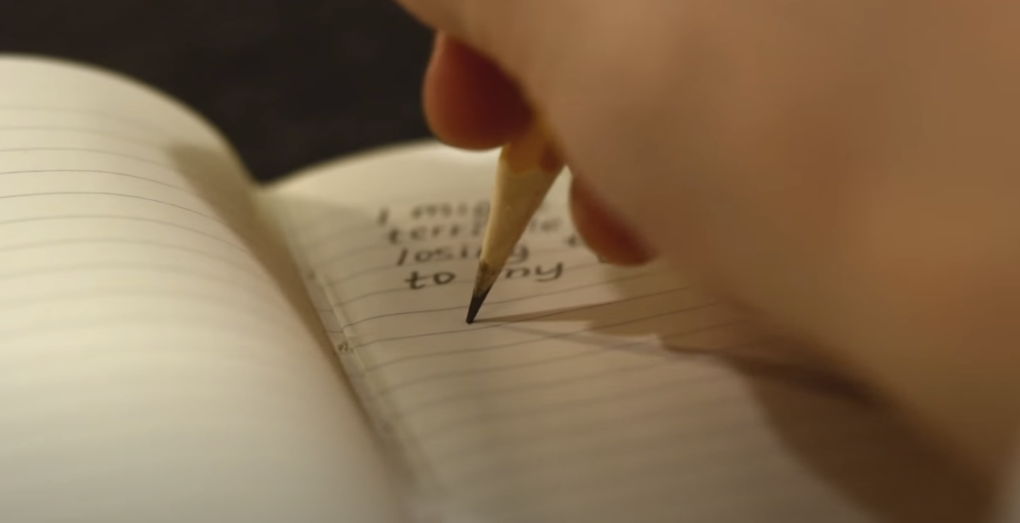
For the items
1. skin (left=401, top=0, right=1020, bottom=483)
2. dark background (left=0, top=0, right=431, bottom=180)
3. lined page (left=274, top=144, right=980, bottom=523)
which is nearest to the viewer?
skin (left=401, top=0, right=1020, bottom=483)

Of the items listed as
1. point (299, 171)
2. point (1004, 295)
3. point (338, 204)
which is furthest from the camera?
point (299, 171)

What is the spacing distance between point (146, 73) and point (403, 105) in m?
0.20

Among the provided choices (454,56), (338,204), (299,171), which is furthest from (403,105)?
(454,56)

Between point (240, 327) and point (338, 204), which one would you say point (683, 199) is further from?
point (338, 204)

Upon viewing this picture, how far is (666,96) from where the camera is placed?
0.73ft

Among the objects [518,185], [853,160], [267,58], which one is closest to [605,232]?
[518,185]

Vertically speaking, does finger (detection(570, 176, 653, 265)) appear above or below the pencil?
below

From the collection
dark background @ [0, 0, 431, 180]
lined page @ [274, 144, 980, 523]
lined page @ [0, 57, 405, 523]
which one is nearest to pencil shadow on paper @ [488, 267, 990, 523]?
lined page @ [274, 144, 980, 523]

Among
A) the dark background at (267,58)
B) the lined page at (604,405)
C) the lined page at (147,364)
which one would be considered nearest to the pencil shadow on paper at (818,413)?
the lined page at (604,405)

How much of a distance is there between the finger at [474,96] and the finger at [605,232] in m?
0.04

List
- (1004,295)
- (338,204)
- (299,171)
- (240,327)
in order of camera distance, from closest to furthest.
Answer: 1. (1004,295)
2. (240,327)
3. (338,204)
4. (299,171)

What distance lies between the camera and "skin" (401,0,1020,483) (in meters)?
0.21

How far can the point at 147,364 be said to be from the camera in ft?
0.91

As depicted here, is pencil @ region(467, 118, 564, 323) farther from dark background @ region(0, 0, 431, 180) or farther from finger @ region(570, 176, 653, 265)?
dark background @ region(0, 0, 431, 180)
